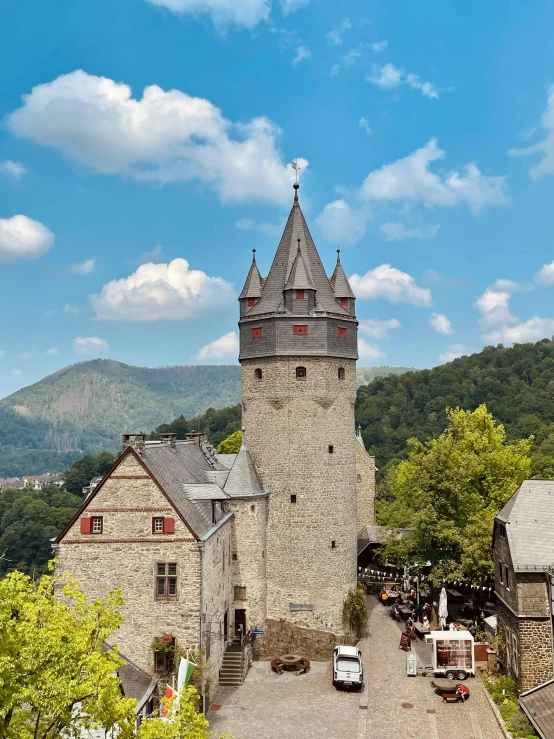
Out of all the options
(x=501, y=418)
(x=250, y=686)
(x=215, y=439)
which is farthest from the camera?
(x=215, y=439)

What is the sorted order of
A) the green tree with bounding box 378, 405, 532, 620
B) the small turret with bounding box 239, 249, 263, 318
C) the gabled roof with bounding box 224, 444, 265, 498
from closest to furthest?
1. the gabled roof with bounding box 224, 444, 265, 498
2. the green tree with bounding box 378, 405, 532, 620
3. the small turret with bounding box 239, 249, 263, 318

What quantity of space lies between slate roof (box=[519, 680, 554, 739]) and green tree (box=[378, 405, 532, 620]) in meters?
9.97

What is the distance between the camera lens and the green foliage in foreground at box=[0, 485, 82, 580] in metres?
99.2

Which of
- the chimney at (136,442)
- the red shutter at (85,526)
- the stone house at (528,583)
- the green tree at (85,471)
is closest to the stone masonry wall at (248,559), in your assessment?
the chimney at (136,442)

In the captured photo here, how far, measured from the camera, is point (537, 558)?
96.3 feet

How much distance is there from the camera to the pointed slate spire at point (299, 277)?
38.2 metres

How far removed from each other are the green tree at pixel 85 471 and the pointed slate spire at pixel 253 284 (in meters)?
102

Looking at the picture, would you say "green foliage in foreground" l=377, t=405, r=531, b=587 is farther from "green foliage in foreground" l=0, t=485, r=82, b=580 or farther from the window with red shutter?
"green foliage in foreground" l=0, t=485, r=82, b=580

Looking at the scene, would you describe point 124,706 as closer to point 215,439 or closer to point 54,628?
point 54,628

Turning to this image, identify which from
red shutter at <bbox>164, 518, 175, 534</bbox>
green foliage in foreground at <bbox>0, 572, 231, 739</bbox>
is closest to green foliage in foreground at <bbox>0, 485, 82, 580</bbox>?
red shutter at <bbox>164, 518, 175, 534</bbox>

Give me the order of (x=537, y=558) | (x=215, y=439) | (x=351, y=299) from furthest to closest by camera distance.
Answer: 1. (x=215, y=439)
2. (x=351, y=299)
3. (x=537, y=558)

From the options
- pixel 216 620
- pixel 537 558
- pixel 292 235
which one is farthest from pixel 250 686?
pixel 292 235

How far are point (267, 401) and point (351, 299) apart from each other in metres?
7.83

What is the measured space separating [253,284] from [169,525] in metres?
16.2
